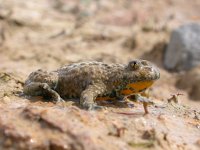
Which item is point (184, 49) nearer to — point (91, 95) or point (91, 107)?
point (91, 95)

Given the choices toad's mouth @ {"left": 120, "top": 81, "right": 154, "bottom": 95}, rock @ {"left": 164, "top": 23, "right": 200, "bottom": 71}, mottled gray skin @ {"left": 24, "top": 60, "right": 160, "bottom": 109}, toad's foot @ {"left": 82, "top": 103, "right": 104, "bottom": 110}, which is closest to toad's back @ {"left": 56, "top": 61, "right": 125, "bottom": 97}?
mottled gray skin @ {"left": 24, "top": 60, "right": 160, "bottom": 109}

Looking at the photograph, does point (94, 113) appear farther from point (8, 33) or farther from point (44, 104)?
point (8, 33)

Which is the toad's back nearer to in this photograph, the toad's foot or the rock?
the toad's foot

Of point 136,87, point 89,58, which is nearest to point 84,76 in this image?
point 136,87

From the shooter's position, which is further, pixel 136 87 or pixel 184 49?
pixel 184 49

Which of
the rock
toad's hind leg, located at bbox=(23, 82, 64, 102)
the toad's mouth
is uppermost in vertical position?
the rock

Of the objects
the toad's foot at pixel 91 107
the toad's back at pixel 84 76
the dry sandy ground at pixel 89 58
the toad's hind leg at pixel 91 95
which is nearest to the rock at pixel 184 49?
the dry sandy ground at pixel 89 58

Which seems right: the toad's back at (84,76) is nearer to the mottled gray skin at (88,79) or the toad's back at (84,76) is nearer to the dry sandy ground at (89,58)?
the mottled gray skin at (88,79)

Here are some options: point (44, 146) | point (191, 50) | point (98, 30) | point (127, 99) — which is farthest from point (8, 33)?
point (44, 146)
